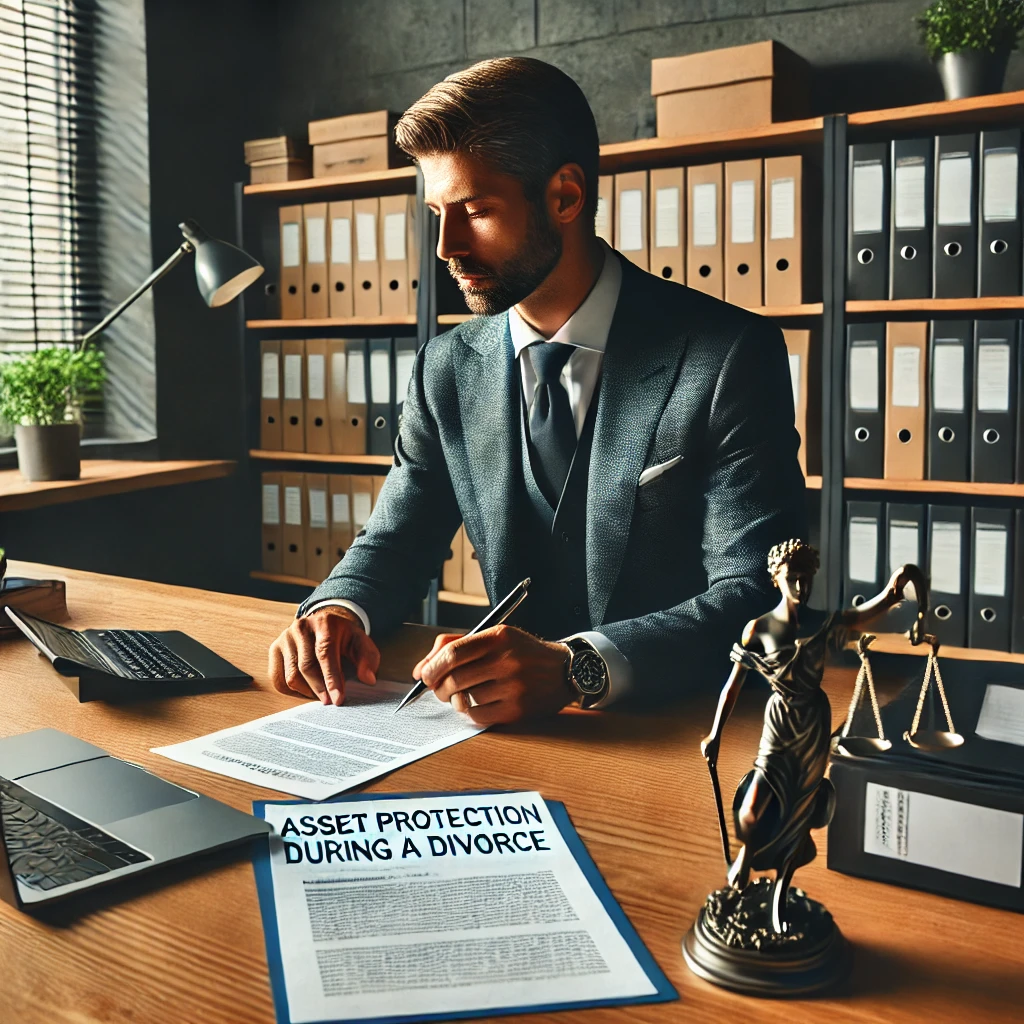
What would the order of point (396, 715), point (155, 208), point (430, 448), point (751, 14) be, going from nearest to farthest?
point (396, 715), point (430, 448), point (751, 14), point (155, 208)

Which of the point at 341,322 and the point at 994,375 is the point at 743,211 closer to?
the point at 994,375

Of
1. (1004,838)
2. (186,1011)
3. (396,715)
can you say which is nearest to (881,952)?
(1004,838)

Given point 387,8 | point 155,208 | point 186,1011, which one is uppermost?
point 387,8

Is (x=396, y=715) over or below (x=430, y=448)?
below

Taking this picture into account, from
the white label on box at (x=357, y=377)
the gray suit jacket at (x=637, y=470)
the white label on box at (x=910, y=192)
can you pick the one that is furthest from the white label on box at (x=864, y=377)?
the white label on box at (x=357, y=377)

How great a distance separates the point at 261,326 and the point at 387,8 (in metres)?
1.10

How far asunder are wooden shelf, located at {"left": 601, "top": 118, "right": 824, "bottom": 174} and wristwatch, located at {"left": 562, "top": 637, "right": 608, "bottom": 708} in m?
1.80

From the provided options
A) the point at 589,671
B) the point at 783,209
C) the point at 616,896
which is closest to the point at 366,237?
the point at 783,209

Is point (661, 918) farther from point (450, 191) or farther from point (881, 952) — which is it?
point (450, 191)

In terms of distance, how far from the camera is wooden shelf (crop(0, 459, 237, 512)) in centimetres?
265

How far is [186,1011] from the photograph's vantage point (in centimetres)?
59

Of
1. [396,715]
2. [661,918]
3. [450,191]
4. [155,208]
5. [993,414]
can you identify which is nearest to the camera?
[661,918]

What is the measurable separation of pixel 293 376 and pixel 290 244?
1.30ft

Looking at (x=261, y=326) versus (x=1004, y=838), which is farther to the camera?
(x=261, y=326)
